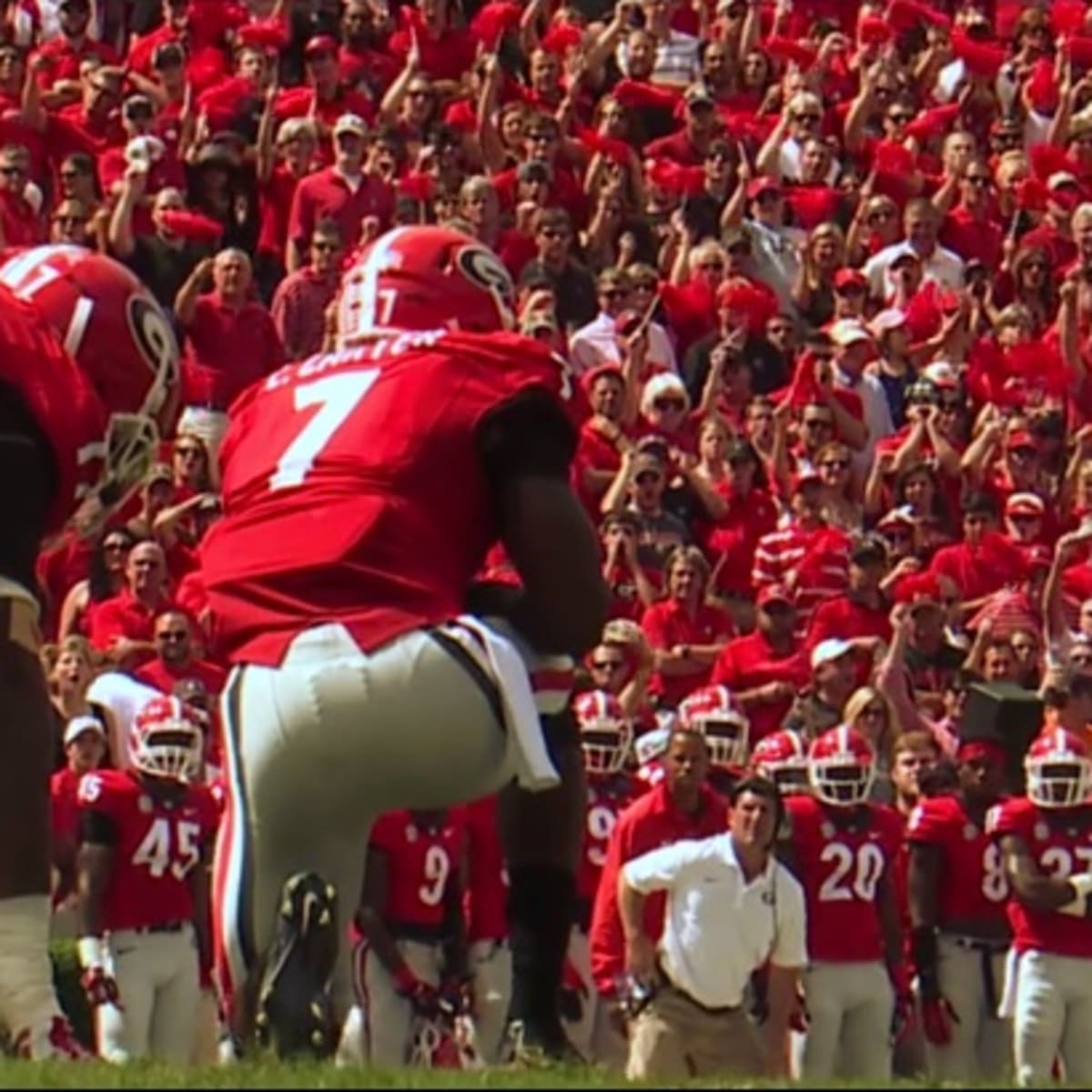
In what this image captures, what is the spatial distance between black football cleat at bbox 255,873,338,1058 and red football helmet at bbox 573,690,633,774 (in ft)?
19.4

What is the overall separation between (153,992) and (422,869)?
932 mm

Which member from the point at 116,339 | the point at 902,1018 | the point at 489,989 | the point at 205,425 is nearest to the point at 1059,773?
the point at 902,1018

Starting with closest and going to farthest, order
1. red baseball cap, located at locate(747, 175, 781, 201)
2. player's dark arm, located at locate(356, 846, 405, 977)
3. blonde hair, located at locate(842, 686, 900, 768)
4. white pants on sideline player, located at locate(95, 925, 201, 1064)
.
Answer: white pants on sideline player, located at locate(95, 925, 201, 1064), player's dark arm, located at locate(356, 846, 405, 977), blonde hair, located at locate(842, 686, 900, 768), red baseball cap, located at locate(747, 175, 781, 201)

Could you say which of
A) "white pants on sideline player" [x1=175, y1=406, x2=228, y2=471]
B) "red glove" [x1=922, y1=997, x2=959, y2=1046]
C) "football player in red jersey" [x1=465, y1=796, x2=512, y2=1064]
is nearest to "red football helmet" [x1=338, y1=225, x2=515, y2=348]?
"football player in red jersey" [x1=465, y1=796, x2=512, y2=1064]

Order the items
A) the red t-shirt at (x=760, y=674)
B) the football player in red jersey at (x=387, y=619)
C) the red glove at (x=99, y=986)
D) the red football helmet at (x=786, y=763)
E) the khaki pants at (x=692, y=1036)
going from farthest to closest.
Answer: the red t-shirt at (x=760, y=674) < the red football helmet at (x=786, y=763) < the red glove at (x=99, y=986) < the khaki pants at (x=692, y=1036) < the football player in red jersey at (x=387, y=619)

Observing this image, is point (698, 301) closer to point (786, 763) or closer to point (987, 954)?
point (786, 763)

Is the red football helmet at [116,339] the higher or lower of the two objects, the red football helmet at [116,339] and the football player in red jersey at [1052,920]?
the higher

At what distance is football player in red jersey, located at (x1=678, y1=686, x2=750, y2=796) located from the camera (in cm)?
1353

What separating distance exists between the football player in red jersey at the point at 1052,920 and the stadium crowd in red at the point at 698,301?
5cm

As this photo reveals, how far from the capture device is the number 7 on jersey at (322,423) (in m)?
7.79

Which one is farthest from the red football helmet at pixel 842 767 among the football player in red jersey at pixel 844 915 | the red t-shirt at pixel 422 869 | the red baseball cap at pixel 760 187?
the red baseball cap at pixel 760 187

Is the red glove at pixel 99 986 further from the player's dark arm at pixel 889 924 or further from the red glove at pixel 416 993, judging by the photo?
the player's dark arm at pixel 889 924

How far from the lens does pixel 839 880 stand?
525 inches

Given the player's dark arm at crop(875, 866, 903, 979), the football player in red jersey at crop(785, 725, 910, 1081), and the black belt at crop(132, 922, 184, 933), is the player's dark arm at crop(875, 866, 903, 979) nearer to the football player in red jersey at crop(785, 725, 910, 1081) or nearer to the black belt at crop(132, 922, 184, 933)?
the football player in red jersey at crop(785, 725, 910, 1081)
